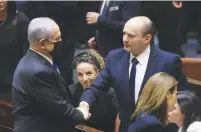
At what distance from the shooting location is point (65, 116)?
3922 mm

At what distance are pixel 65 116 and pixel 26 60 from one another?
434mm

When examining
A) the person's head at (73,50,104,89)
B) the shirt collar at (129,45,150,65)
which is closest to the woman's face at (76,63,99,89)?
the person's head at (73,50,104,89)

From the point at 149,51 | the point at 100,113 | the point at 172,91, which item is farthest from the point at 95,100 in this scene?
→ the point at 172,91

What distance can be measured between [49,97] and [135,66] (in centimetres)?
65

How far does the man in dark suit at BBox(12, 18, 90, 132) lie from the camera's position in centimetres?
382

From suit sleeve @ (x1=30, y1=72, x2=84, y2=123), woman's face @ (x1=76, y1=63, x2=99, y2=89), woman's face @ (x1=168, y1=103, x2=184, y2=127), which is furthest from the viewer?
woman's face @ (x1=76, y1=63, x2=99, y2=89)

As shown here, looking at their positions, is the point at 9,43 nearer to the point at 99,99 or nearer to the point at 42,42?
the point at 99,99

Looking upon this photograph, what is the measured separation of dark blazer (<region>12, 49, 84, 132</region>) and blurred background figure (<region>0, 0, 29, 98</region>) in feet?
3.57

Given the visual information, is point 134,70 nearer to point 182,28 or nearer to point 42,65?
point 42,65

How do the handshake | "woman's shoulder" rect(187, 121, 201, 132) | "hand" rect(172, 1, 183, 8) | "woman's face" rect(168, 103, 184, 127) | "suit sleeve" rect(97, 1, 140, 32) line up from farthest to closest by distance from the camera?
"hand" rect(172, 1, 183, 8)
"suit sleeve" rect(97, 1, 140, 32)
the handshake
"woman's face" rect(168, 103, 184, 127)
"woman's shoulder" rect(187, 121, 201, 132)

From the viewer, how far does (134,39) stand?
4.08 meters

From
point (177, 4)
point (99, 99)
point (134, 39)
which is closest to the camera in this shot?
point (134, 39)

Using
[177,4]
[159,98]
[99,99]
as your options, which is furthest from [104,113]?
[177,4]

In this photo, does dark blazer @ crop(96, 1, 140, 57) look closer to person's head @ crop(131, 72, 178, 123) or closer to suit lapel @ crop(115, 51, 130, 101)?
suit lapel @ crop(115, 51, 130, 101)
